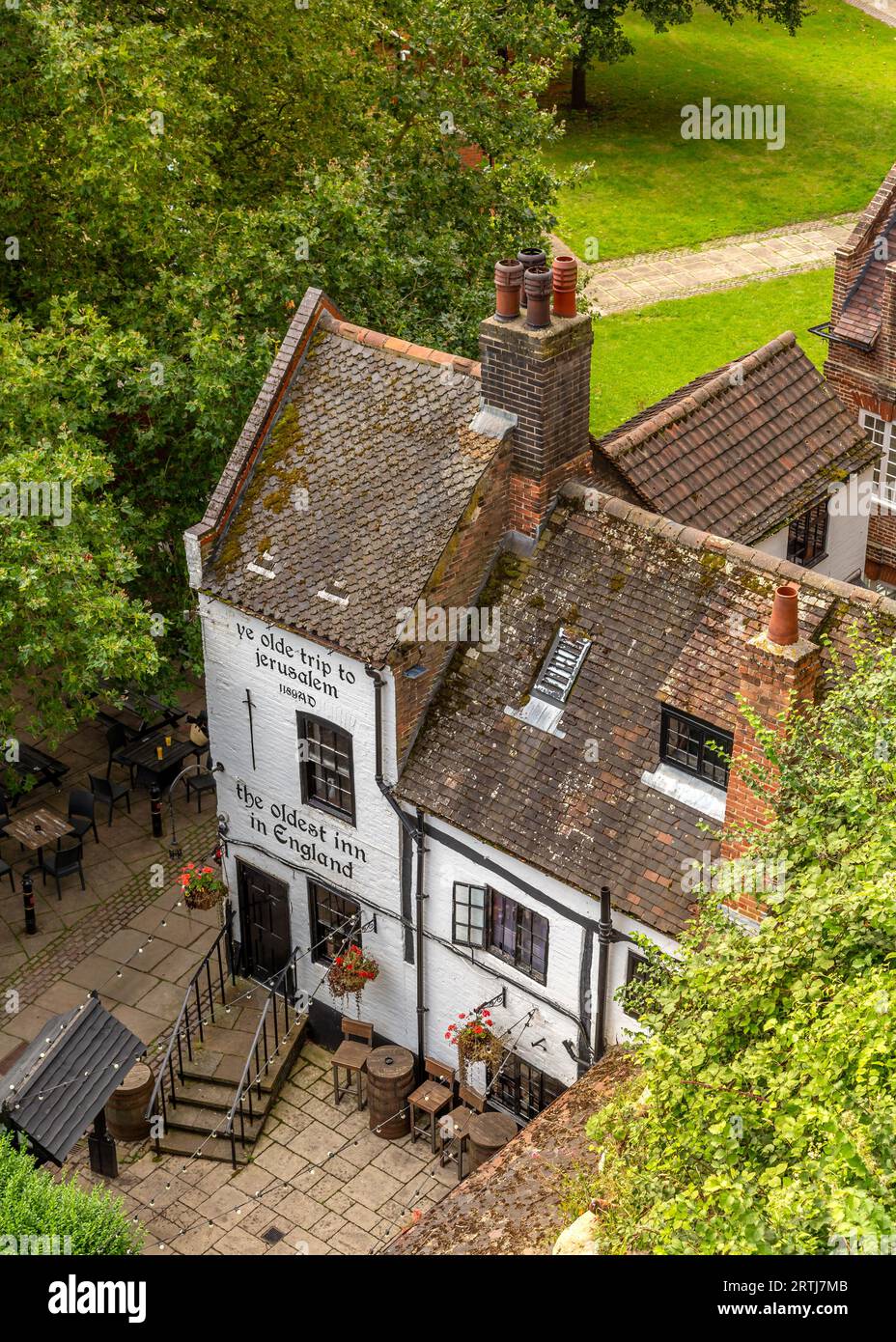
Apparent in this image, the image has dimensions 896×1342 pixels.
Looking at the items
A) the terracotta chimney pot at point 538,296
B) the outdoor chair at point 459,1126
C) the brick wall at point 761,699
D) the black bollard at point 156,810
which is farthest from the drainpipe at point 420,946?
the black bollard at point 156,810

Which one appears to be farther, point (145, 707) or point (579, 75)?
point (579, 75)

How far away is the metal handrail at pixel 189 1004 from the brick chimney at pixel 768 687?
9.10 m

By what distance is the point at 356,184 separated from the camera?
2811cm

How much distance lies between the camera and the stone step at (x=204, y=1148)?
23.0 m

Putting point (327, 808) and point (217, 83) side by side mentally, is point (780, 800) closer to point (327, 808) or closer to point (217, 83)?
point (327, 808)

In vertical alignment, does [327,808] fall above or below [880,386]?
below

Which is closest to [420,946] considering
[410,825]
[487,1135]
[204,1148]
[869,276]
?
[410,825]

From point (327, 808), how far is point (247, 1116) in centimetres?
471

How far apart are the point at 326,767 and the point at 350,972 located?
297 centimetres

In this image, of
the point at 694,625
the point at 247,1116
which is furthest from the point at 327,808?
the point at 694,625

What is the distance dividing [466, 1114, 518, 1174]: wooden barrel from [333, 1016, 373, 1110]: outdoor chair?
217 centimetres

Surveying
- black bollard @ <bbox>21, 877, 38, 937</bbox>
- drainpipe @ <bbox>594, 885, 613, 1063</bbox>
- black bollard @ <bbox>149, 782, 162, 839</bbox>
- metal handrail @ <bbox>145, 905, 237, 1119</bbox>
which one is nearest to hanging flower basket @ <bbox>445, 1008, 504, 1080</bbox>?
drainpipe @ <bbox>594, 885, 613, 1063</bbox>

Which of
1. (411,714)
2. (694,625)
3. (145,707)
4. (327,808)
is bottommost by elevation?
(145,707)

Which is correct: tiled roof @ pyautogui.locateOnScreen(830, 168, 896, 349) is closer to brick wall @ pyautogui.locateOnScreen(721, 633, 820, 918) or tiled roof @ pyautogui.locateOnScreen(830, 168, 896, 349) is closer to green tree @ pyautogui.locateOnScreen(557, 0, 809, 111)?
brick wall @ pyautogui.locateOnScreen(721, 633, 820, 918)
